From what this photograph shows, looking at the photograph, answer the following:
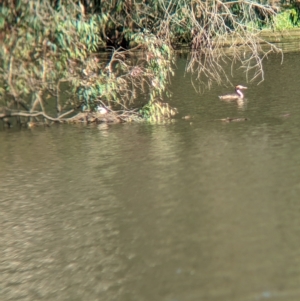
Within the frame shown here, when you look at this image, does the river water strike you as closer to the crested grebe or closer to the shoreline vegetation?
the shoreline vegetation

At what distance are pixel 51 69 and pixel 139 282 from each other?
791cm

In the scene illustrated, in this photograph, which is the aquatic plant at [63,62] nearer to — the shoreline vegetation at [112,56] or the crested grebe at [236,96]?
the shoreline vegetation at [112,56]

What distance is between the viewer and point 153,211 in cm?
851

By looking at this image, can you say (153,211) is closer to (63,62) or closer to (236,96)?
(63,62)

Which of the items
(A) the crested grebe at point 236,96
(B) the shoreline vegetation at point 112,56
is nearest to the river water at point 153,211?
(B) the shoreline vegetation at point 112,56

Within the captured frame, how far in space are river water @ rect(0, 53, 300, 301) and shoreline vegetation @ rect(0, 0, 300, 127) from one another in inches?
21.8

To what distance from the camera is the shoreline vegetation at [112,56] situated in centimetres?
1328

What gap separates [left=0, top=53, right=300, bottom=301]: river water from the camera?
643 cm

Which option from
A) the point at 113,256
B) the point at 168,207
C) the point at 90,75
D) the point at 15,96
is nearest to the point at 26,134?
the point at 15,96

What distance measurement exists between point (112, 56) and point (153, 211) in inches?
267

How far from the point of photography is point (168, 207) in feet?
28.3

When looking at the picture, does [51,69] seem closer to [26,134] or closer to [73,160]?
[26,134]

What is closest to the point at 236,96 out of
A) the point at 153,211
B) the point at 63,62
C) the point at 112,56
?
the point at 112,56

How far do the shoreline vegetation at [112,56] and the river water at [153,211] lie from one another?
0.55 meters
